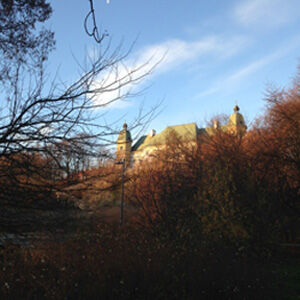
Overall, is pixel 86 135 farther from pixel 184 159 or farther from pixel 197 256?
pixel 184 159

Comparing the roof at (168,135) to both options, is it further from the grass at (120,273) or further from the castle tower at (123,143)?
the grass at (120,273)

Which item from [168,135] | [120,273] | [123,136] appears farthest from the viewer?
[168,135]

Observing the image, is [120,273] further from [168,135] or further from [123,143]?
[168,135]


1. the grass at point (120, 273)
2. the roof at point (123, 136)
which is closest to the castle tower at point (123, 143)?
the roof at point (123, 136)

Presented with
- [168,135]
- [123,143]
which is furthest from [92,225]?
[168,135]

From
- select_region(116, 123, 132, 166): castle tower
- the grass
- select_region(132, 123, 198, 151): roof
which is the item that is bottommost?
the grass

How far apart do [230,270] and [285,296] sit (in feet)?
5.54

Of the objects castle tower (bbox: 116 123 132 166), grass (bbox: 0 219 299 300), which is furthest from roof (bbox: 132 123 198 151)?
grass (bbox: 0 219 299 300)

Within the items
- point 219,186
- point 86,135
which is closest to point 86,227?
point 86,135

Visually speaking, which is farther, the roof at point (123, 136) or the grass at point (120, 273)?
the grass at point (120, 273)

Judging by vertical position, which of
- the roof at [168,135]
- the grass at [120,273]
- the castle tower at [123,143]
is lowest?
the grass at [120,273]

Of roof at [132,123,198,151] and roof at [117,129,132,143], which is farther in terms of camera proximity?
roof at [132,123,198,151]

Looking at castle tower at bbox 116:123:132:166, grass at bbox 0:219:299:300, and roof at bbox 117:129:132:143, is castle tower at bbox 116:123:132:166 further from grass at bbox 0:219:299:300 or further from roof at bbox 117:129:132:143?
grass at bbox 0:219:299:300

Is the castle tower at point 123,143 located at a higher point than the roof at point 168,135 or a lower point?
lower
